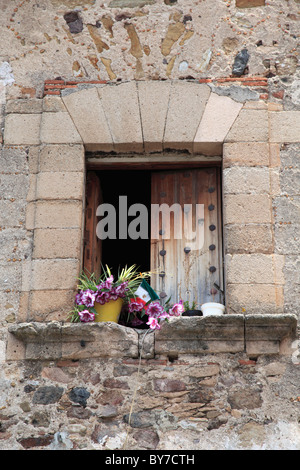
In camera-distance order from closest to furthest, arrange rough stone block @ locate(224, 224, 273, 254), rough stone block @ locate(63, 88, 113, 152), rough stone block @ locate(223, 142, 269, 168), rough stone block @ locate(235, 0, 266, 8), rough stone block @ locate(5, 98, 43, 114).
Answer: rough stone block @ locate(224, 224, 273, 254) → rough stone block @ locate(223, 142, 269, 168) → rough stone block @ locate(63, 88, 113, 152) → rough stone block @ locate(5, 98, 43, 114) → rough stone block @ locate(235, 0, 266, 8)

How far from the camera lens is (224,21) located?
601cm

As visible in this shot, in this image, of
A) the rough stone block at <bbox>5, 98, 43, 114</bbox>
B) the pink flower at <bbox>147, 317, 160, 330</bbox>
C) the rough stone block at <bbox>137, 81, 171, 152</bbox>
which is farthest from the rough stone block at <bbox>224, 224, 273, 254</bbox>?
the rough stone block at <bbox>5, 98, 43, 114</bbox>

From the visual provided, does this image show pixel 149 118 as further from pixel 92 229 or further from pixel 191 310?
pixel 191 310

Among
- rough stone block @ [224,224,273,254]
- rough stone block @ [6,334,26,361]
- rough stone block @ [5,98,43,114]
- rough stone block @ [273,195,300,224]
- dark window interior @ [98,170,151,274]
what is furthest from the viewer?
dark window interior @ [98,170,151,274]

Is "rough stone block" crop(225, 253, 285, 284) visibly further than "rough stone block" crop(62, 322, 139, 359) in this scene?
Yes

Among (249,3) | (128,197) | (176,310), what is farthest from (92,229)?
(249,3)

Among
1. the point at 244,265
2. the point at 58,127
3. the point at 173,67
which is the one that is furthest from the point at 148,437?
the point at 173,67

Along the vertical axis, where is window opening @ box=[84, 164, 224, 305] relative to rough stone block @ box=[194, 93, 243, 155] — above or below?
below

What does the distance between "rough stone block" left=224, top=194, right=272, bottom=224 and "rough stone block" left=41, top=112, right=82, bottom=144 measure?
1247 millimetres

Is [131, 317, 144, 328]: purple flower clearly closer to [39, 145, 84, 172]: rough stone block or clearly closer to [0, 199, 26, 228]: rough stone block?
[0, 199, 26, 228]: rough stone block

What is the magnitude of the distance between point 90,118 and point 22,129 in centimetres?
54

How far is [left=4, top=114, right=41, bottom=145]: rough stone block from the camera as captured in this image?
580cm

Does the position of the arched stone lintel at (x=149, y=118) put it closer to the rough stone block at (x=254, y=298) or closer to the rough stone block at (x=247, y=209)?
the rough stone block at (x=247, y=209)

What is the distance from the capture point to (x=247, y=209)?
5.53 m
